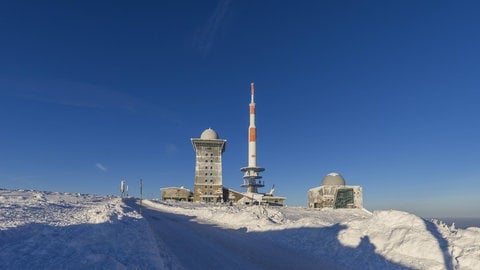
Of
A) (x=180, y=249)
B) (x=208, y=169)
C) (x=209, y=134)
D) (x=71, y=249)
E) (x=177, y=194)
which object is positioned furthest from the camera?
(x=209, y=134)

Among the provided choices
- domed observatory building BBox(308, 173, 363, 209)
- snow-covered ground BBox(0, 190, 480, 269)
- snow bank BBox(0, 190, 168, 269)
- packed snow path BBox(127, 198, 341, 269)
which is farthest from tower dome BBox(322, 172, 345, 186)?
snow bank BBox(0, 190, 168, 269)

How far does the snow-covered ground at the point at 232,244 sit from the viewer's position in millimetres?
10328

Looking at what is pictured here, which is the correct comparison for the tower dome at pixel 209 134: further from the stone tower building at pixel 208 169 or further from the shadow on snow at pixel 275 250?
the shadow on snow at pixel 275 250

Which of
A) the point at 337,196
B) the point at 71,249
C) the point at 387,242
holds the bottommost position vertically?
the point at 387,242

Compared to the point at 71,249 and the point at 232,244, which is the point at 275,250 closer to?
the point at 232,244

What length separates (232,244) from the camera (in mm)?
19312

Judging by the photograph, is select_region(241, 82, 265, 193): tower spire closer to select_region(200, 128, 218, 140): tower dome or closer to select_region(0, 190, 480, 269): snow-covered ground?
select_region(200, 128, 218, 140): tower dome

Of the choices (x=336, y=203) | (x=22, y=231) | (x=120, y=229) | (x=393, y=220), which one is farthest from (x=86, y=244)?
(x=336, y=203)

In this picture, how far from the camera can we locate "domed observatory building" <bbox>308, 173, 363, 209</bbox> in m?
80.8

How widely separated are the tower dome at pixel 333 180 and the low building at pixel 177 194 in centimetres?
3529

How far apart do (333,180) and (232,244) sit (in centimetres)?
6930

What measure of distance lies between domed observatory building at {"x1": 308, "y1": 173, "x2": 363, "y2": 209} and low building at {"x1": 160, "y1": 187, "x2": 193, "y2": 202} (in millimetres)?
32833

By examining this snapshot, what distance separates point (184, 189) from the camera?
90.1 m

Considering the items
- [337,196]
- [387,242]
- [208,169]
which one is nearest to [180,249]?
[387,242]
